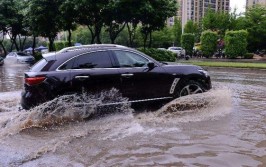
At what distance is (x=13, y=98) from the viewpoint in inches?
454

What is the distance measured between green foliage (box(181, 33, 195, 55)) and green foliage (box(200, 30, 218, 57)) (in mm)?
2809

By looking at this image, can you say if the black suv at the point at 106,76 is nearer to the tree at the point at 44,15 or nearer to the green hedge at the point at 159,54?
the green hedge at the point at 159,54

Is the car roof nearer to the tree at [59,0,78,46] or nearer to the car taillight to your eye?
the car taillight

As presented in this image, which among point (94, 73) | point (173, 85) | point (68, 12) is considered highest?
point (68, 12)

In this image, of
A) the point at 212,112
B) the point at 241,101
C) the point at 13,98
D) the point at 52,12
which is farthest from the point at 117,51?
the point at 52,12

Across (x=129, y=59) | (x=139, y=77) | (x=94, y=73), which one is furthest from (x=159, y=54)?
(x=94, y=73)

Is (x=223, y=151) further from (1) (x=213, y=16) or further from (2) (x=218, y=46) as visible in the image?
(1) (x=213, y=16)

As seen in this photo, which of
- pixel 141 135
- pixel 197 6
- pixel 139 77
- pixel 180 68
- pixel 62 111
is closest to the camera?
pixel 141 135

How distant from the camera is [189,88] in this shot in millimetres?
8836

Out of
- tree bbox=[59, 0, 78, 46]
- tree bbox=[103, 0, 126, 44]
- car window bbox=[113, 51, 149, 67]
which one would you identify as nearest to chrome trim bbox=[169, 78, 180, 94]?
car window bbox=[113, 51, 149, 67]

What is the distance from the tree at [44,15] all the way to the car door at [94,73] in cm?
1922

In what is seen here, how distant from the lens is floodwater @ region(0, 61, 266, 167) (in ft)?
17.9

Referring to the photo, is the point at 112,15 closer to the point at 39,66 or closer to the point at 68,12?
the point at 68,12

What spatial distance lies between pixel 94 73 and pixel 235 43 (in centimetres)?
2874
